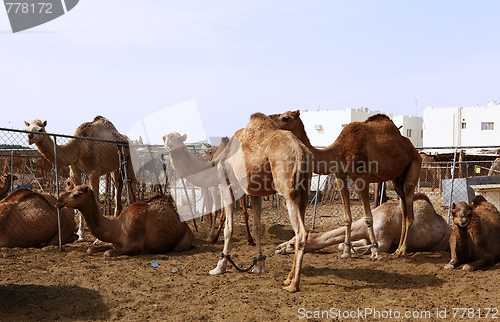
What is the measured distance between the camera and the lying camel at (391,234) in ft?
23.6

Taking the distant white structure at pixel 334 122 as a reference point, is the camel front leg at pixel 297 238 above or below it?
below

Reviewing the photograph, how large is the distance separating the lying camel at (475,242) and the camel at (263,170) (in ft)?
8.30

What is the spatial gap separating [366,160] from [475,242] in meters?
2.08

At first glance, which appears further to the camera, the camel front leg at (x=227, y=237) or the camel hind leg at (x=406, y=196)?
the camel hind leg at (x=406, y=196)

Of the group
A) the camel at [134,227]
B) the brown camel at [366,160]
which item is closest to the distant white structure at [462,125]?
the brown camel at [366,160]

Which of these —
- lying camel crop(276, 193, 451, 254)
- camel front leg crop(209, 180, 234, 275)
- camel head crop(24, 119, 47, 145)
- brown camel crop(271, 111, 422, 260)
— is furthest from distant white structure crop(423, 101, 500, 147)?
camel head crop(24, 119, 47, 145)

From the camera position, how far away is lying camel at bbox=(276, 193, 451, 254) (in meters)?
7.19

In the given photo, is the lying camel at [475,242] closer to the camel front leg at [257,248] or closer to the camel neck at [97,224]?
the camel front leg at [257,248]

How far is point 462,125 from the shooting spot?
45.8 metres

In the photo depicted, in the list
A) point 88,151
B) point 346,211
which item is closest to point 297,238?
point 346,211

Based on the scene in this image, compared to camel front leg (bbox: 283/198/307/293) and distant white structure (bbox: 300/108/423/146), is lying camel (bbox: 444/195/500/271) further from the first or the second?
distant white structure (bbox: 300/108/423/146)

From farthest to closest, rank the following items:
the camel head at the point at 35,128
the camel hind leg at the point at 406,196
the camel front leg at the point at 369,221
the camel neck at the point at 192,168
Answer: the camel head at the point at 35,128, the camel neck at the point at 192,168, the camel hind leg at the point at 406,196, the camel front leg at the point at 369,221

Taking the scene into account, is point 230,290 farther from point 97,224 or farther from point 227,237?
point 97,224

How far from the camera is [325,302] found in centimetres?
454
